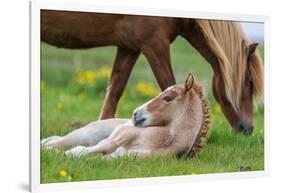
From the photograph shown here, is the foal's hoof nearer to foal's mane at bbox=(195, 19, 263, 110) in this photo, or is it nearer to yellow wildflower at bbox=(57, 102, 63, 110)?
yellow wildflower at bbox=(57, 102, 63, 110)

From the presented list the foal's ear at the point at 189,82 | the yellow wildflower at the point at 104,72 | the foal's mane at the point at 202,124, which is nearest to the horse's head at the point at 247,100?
the foal's mane at the point at 202,124

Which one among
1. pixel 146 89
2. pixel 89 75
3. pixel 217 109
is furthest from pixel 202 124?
pixel 89 75

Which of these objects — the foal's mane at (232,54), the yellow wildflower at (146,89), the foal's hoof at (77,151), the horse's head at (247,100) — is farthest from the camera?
the horse's head at (247,100)

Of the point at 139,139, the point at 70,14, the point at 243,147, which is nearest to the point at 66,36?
the point at 70,14

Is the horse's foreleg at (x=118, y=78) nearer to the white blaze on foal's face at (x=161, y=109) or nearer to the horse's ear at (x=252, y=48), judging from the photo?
the white blaze on foal's face at (x=161, y=109)

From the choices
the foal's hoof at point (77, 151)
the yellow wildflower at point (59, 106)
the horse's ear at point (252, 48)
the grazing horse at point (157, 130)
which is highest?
the horse's ear at point (252, 48)

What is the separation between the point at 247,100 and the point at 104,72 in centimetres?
109

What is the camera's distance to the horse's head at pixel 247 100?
4.61m

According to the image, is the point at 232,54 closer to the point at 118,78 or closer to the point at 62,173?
the point at 118,78

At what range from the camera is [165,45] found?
4.31m

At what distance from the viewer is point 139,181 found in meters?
4.17

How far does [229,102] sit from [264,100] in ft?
1.01

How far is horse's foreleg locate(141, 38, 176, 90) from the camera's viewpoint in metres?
4.27

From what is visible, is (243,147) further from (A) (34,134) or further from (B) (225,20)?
(A) (34,134)
